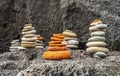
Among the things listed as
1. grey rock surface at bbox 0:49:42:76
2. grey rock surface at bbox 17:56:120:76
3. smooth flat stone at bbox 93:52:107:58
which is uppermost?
grey rock surface at bbox 17:56:120:76

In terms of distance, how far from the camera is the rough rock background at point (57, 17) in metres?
3.66

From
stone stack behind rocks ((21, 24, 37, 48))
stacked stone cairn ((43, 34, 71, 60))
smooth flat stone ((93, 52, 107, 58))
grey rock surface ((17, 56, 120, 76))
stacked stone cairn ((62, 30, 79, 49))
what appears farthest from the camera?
stone stack behind rocks ((21, 24, 37, 48))

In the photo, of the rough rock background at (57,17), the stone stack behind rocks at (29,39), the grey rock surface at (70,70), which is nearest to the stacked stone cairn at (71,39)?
the rough rock background at (57,17)

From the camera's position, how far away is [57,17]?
15.1 ft

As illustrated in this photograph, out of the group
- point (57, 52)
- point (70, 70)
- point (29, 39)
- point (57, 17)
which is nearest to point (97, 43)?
point (57, 52)

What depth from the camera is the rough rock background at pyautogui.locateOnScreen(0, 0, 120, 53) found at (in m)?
3.66

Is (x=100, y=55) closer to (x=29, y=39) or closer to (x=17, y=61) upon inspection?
(x=17, y=61)

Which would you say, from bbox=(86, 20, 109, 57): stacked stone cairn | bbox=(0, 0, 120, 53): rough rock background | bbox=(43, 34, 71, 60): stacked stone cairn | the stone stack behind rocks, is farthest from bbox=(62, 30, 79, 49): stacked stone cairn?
bbox=(43, 34, 71, 60): stacked stone cairn

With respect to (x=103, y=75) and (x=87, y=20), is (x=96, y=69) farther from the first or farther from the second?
(x=87, y=20)

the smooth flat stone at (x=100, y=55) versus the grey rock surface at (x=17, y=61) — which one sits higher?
the smooth flat stone at (x=100, y=55)

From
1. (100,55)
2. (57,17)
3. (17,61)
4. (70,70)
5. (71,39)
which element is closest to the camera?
(70,70)

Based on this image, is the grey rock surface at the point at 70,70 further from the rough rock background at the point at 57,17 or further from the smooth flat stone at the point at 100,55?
the rough rock background at the point at 57,17

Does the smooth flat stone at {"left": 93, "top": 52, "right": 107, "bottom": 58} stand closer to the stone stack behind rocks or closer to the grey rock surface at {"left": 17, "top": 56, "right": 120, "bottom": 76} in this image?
the grey rock surface at {"left": 17, "top": 56, "right": 120, "bottom": 76}

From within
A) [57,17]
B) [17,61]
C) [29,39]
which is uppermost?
[57,17]
